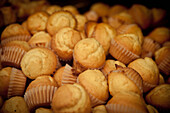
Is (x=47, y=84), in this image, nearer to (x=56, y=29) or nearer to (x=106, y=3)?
(x=56, y=29)

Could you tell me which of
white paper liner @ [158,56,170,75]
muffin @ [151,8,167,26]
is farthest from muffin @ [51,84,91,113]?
muffin @ [151,8,167,26]

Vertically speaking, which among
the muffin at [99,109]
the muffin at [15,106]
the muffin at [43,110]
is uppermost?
the muffin at [15,106]

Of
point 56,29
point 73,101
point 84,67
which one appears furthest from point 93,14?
point 73,101

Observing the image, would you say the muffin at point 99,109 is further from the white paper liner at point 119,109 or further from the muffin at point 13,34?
the muffin at point 13,34

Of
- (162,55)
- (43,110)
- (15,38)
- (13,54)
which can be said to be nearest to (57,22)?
(15,38)

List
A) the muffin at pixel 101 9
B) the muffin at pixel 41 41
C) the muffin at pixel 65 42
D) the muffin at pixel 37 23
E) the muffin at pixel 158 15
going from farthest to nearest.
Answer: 1. the muffin at pixel 101 9
2. the muffin at pixel 158 15
3. the muffin at pixel 37 23
4. the muffin at pixel 41 41
5. the muffin at pixel 65 42

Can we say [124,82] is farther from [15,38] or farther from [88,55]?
[15,38]

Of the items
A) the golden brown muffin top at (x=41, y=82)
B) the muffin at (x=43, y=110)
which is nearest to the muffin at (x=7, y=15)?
the golden brown muffin top at (x=41, y=82)
